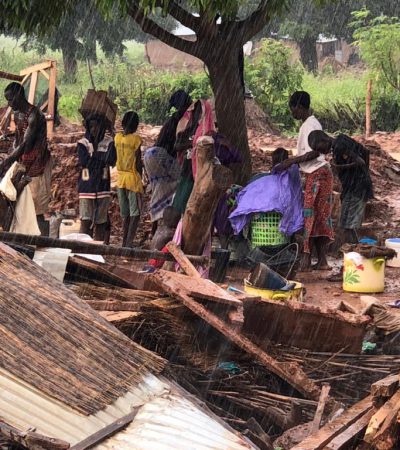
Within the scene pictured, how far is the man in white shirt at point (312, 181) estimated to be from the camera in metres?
8.74

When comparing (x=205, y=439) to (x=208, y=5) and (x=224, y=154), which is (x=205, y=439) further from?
(x=208, y=5)

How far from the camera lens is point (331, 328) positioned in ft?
17.5

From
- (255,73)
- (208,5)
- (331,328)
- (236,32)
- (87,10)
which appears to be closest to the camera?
(331,328)

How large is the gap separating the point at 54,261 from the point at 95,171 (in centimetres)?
447

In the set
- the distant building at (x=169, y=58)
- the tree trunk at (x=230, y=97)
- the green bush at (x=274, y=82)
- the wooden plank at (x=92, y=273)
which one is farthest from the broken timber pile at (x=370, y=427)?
the distant building at (x=169, y=58)

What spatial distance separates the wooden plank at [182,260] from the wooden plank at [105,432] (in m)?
1.87

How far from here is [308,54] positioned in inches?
1332

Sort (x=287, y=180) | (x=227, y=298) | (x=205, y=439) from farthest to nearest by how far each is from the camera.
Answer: (x=287, y=180)
(x=227, y=298)
(x=205, y=439)

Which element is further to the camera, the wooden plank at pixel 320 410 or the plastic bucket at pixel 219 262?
the plastic bucket at pixel 219 262

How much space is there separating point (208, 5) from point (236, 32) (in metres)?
1.51

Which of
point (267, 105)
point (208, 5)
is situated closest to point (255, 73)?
point (267, 105)

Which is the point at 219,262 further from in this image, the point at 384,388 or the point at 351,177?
the point at 384,388

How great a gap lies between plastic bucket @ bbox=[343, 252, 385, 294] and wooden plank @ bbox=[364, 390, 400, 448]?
4.80 m

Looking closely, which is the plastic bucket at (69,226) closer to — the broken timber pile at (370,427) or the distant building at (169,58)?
the broken timber pile at (370,427)
